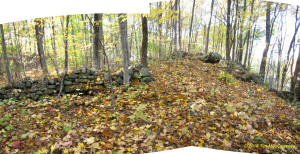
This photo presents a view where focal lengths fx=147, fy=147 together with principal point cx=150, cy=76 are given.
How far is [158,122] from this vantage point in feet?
8.17

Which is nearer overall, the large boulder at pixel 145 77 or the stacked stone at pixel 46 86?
the stacked stone at pixel 46 86

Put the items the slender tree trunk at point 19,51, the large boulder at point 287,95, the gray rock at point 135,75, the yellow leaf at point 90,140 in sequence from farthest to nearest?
the gray rock at point 135,75
the slender tree trunk at point 19,51
the large boulder at point 287,95
the yellow leaf at point 90,140

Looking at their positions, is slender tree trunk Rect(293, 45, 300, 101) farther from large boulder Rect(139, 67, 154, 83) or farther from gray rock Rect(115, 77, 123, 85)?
gray rock Rect(115, 77, 123, 85)

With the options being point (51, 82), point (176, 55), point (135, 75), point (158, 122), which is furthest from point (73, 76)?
point (176, 55)

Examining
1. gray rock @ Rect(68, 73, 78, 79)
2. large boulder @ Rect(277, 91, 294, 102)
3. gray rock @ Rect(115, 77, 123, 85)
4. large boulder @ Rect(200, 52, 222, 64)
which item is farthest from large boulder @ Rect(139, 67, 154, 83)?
large boulder @ Rect(200, 52, 222, 64)

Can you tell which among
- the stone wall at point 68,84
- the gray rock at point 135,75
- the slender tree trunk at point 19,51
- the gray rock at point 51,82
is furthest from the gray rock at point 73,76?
the gray rock at point 135,75

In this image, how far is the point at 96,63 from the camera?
19.6 feet

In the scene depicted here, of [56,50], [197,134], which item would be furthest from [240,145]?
[56,50]

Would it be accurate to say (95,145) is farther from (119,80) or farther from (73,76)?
(73,76)

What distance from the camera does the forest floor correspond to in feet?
6.47

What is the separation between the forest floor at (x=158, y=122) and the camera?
197 centimetres

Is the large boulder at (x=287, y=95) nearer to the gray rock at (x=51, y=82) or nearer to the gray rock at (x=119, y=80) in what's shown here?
the gray rock at (x=119, y=80)

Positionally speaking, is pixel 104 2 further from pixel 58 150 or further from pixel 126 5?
pixel 58 150

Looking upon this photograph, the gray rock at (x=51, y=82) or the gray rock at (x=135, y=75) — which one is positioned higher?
the gray rock at (x=135, y=75)
